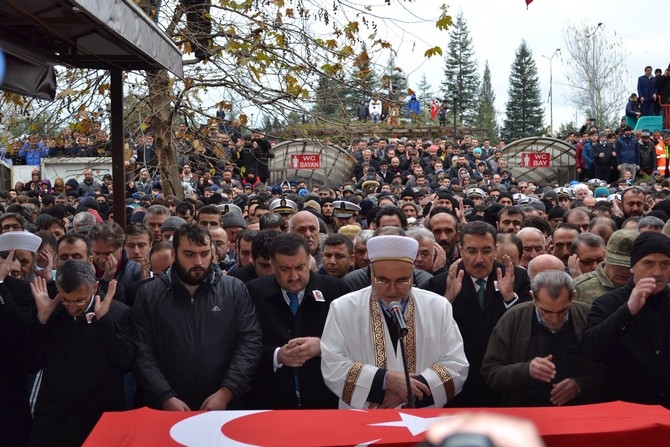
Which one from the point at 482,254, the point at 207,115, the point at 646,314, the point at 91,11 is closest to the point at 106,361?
the point at 91,11

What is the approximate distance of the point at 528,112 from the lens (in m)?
66.9

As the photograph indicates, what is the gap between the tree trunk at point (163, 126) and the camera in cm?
1033

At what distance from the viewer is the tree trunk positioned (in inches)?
407

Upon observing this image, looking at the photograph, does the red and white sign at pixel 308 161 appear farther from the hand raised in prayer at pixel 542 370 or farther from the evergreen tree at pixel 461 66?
the evergreen tree at pixel 461 66

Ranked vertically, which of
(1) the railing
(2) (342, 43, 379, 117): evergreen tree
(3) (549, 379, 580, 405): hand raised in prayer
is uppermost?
(1) the railing

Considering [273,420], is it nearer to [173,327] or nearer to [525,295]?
[173,327]

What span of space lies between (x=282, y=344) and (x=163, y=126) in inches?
247

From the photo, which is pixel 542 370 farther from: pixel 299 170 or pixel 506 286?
pixel 299 170

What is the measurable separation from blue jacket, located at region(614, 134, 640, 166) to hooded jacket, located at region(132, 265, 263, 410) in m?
21.8

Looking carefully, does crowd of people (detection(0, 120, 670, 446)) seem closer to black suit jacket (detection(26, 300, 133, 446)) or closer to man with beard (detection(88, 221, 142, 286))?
black suit jacket (detection(26, 300, 133, 446))

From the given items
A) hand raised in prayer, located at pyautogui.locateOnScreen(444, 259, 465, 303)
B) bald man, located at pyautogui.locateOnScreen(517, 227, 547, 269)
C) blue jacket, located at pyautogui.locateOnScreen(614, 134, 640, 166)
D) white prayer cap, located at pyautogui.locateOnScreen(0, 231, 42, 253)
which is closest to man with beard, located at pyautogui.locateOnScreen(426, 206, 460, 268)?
bald man, located at pyautogui.locateOnScreen(517, 227, 547, 269)

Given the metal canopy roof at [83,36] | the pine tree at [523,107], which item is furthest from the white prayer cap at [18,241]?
the pine tree at [523,107]

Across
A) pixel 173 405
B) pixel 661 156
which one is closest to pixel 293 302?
pixel 173 405

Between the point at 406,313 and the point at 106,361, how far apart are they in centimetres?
182
